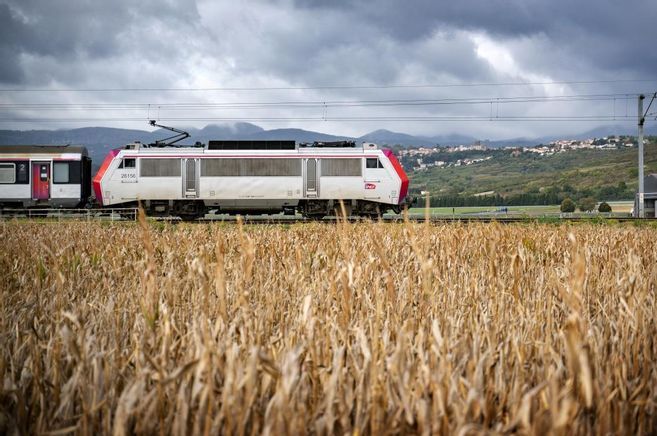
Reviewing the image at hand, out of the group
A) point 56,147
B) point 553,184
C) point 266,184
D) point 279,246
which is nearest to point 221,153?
point 266,184

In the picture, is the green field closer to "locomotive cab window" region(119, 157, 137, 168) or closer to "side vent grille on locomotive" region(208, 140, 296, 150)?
"side vent grille on locomotive" region(208, 140, 296, 150)

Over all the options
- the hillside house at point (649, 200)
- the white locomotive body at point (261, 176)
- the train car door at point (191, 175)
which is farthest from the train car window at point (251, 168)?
the hillside house at point (649, 200)

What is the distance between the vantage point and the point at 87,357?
2480 mm

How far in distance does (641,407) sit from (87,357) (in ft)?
6.78

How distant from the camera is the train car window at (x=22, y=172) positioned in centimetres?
2891

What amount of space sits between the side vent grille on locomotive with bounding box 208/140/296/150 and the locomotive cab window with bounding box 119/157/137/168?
3.15 metres

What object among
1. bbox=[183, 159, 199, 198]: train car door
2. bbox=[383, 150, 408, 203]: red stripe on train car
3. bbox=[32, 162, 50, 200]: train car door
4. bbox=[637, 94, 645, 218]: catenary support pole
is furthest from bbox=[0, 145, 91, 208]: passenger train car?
bbox=[637, 94, 645, 218]: catenary support pole

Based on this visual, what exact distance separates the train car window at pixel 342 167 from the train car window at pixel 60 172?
12.4 m

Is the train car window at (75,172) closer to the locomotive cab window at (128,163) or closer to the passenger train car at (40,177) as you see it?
the passenger train car at (40,177)

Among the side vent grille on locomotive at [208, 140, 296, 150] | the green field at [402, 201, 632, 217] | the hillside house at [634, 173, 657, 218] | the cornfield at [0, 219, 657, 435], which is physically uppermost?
the side vent grille on locomotive at [208, 140, 296, 150]

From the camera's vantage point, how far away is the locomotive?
84.3 ft

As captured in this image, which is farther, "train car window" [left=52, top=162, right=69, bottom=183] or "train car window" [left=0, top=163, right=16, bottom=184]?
"train car window" [left=52, top=162, right=69, bottom=183]

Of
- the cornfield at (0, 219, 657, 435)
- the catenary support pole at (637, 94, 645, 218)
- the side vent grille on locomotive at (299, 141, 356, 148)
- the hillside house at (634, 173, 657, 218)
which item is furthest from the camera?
the hillside house at (634, 173, 657, 218)

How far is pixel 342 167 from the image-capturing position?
2572cm
